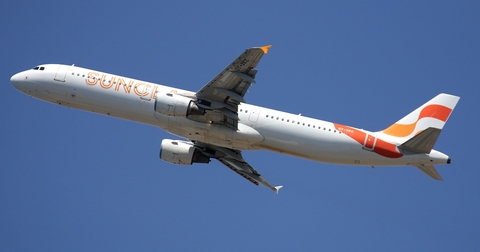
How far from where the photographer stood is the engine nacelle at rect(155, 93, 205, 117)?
40.5m

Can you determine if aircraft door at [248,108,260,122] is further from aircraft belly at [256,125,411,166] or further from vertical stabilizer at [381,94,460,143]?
vertical stabilizer at [381,94,460,143]

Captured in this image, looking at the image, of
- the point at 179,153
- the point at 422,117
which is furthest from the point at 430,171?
the point at 179,153

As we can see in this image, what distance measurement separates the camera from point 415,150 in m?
40.9

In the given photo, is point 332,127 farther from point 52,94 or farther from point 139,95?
point 52,94

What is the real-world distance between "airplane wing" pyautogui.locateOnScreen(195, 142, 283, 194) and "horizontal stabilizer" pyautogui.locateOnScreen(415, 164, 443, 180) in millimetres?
10972

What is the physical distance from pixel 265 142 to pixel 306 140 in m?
2.74

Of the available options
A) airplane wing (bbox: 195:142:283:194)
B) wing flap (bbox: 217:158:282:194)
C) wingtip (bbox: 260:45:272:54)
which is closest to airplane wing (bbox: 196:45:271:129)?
wingtip (bbox: 260:45:272:54)

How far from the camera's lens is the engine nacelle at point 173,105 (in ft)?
133

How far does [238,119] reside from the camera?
1638 inches

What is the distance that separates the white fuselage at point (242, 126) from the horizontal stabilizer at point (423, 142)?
0.40 metres

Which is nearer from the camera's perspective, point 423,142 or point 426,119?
point 423,142

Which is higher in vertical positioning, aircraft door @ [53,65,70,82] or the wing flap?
aircraft door @ [53,65,70,82]

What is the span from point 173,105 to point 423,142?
16103mm

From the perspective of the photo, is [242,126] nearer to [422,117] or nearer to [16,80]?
[422,117]
